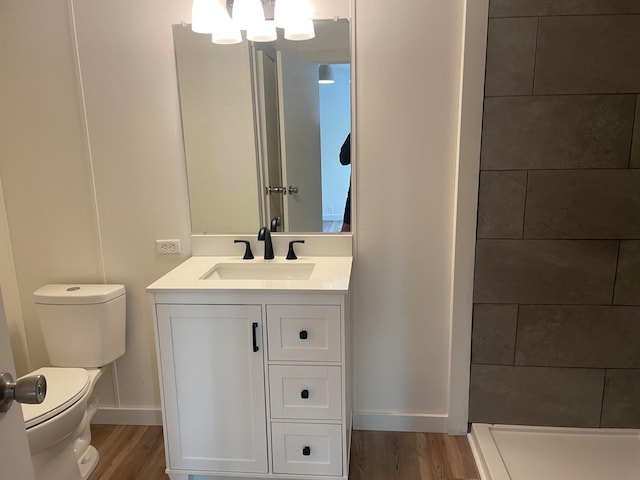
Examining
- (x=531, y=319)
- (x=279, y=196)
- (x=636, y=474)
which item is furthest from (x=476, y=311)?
(x=279, y=196)

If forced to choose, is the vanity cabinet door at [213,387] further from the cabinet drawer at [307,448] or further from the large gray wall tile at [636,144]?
the large gray wall tile at [636,144]

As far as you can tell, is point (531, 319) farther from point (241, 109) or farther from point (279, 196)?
point (241, 109)

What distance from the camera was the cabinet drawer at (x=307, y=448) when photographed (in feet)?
6.08

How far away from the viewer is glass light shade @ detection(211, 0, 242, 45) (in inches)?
77.3

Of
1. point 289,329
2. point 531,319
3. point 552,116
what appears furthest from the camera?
point 531,319

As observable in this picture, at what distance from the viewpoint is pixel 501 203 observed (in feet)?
6.66

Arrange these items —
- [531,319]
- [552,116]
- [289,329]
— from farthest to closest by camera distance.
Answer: [531,319] → [552,116] → [289,329]

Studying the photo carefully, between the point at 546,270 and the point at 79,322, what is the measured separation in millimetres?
2085

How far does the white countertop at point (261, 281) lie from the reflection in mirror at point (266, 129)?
0.17m

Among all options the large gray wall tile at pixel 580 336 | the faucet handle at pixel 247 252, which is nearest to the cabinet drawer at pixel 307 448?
the faucet handle at pixel 247 252

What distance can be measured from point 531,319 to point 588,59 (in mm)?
1103

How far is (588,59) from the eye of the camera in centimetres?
188

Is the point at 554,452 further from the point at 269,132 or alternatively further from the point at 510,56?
the point at 269,132

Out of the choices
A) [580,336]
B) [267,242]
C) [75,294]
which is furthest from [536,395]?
[75,294]
